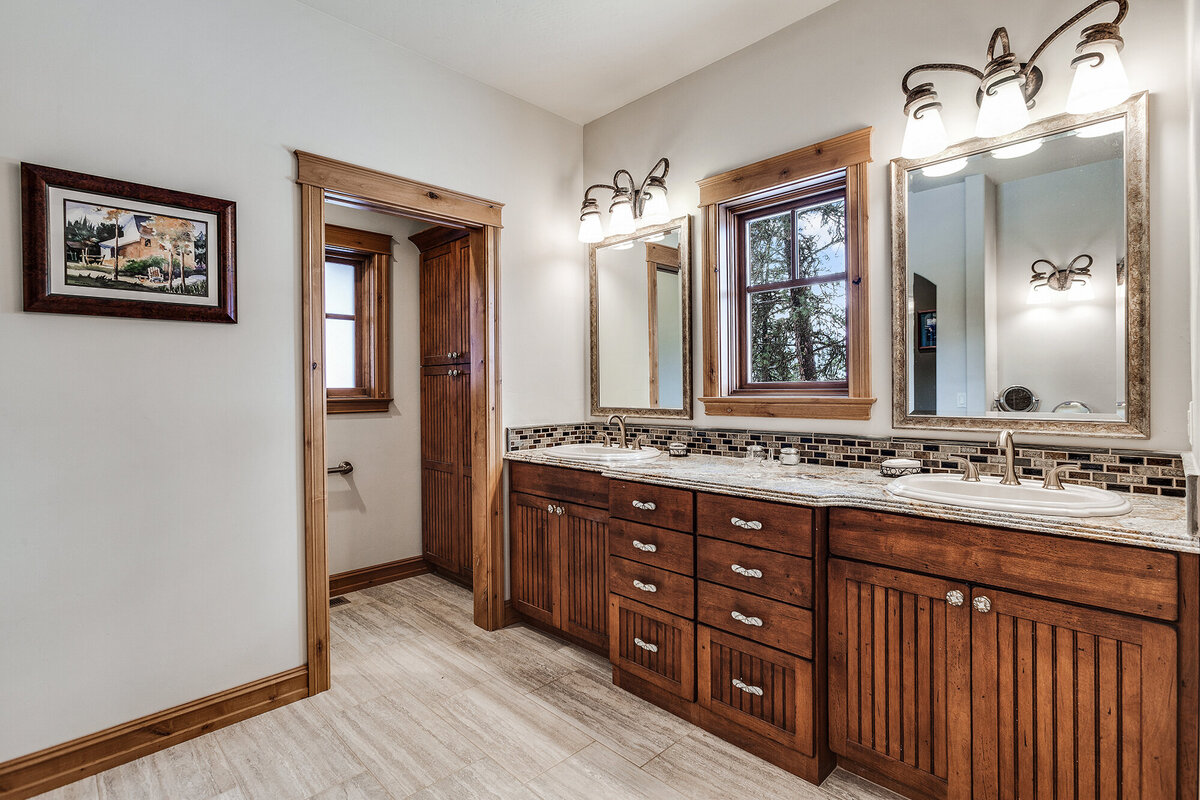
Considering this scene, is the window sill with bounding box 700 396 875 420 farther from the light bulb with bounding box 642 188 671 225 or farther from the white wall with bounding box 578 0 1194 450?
the light bulb with bounding box 642 188 671 225

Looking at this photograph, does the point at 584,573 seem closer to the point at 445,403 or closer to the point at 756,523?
the point at 756,523

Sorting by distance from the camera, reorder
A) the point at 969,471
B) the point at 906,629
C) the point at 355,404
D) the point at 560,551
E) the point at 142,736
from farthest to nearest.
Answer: the point at 355,404 → the point at 560,551 → the point at 142,736 → the point at 969,471 → the point at 906,629

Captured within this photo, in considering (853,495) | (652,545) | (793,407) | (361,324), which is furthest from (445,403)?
(853,495)

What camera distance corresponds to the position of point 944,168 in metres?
2.01

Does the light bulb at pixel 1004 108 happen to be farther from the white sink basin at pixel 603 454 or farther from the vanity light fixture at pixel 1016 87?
the white sink basin at pixel 603 454

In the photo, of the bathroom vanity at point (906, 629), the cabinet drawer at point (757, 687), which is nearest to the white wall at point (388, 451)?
the bathroom vanity at point (906, 629)

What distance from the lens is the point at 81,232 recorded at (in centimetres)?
181

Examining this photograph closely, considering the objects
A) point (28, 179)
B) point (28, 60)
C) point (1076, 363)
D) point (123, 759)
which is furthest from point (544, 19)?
point (123, 759)

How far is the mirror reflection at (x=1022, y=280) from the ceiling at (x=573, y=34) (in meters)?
1.06

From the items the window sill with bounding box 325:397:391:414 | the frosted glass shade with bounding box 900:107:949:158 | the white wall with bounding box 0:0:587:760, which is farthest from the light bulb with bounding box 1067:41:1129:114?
the window sill with bounding box 325:397:391:414

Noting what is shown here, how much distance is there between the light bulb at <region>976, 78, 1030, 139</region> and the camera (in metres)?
1.71

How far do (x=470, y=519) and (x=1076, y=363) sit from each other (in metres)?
2.98

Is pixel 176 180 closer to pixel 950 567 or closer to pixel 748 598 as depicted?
pixel 748 598

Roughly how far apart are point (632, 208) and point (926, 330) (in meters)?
1.54
